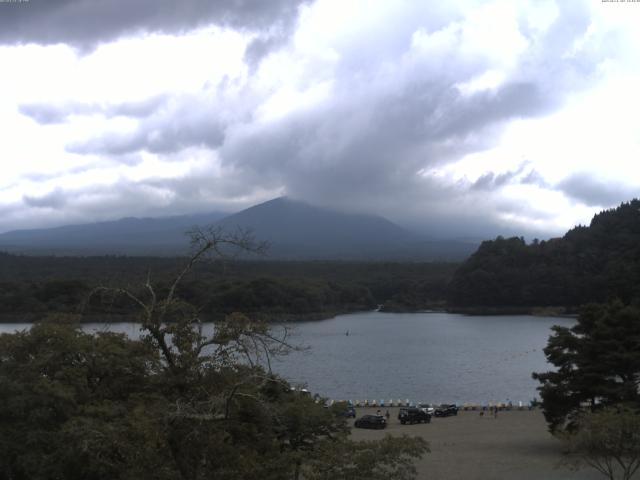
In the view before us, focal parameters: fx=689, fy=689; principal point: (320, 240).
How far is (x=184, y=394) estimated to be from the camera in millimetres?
5750

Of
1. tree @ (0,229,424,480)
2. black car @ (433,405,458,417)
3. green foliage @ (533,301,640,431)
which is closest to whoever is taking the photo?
tree @ (0,229,424,480)

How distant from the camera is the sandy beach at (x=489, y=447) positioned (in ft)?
43.6

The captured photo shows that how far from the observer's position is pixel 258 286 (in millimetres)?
57031

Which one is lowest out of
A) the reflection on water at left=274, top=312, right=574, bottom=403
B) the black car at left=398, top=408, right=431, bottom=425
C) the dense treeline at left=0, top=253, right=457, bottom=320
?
the reflection on water at left=274, top=312, right=574, bottom=403

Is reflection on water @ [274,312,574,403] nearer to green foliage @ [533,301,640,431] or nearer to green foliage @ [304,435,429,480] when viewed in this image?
green foliage @ [533,301,640,431]

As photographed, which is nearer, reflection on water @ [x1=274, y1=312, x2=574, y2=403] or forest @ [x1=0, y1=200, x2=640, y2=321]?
reflection on water @ [x1=274, y1=312, x2=574, y2=403]

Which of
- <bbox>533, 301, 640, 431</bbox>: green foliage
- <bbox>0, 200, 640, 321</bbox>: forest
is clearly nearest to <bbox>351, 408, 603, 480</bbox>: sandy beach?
<bbox>533, 301, 640, 431</bbox>: green foliage

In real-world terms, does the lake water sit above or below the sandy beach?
below

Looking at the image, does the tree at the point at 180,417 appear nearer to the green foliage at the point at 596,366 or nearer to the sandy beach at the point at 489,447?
the sandy beach at the point at 489,447

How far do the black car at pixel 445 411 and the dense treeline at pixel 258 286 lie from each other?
12540 millimetres

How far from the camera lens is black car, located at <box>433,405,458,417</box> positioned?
2267cm

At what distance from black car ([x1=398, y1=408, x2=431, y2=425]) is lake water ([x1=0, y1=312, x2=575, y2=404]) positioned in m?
3.24

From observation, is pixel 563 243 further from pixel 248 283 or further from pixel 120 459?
pixel 120 459

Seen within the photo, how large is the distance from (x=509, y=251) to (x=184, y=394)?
3008 inches
